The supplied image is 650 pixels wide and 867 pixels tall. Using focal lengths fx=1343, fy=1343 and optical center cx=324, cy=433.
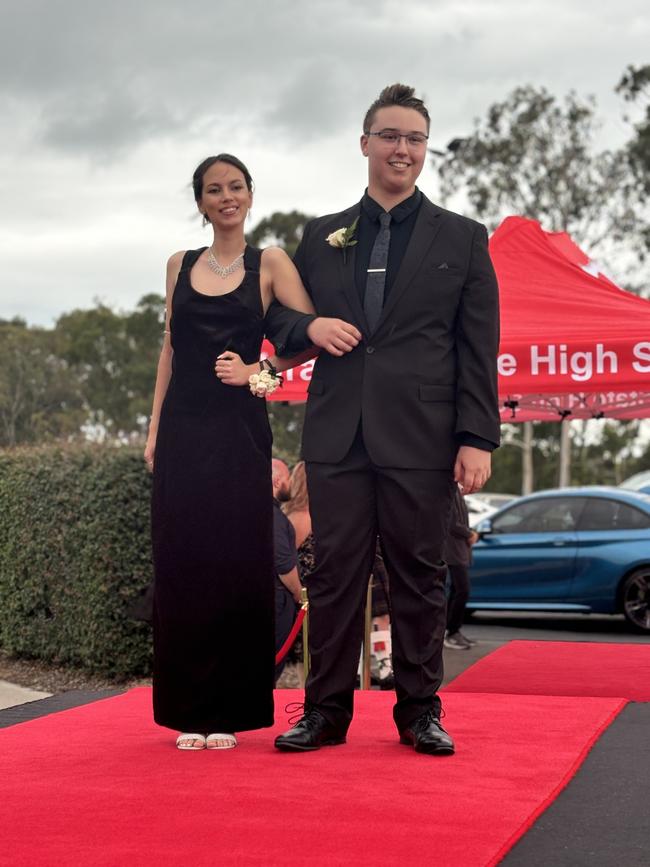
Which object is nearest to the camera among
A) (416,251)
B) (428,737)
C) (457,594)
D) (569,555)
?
(428,737)

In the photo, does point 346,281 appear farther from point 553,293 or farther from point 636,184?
point 636,184

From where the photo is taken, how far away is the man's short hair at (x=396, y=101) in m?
4.49

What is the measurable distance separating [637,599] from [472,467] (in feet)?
28.0

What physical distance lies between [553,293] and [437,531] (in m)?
4.52

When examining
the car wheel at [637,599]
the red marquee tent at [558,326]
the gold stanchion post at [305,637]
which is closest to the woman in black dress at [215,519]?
the gold stanchion post at [305,637]

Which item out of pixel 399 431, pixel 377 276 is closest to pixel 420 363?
pixel 399 431

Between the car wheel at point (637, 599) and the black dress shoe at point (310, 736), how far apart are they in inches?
329

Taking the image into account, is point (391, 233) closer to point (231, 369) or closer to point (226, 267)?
point (226, 267)

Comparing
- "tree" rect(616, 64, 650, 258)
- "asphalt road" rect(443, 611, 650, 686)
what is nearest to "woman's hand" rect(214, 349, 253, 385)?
"asphalt road" rect(443, 611, 650, 686)

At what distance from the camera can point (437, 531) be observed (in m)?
4.41

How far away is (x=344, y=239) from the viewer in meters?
4.49

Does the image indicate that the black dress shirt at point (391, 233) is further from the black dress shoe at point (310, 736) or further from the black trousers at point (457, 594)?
the black trousers at point (457, 594)

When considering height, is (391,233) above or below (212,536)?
above

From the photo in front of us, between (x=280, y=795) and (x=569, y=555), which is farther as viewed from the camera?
(x=569, y=555)
